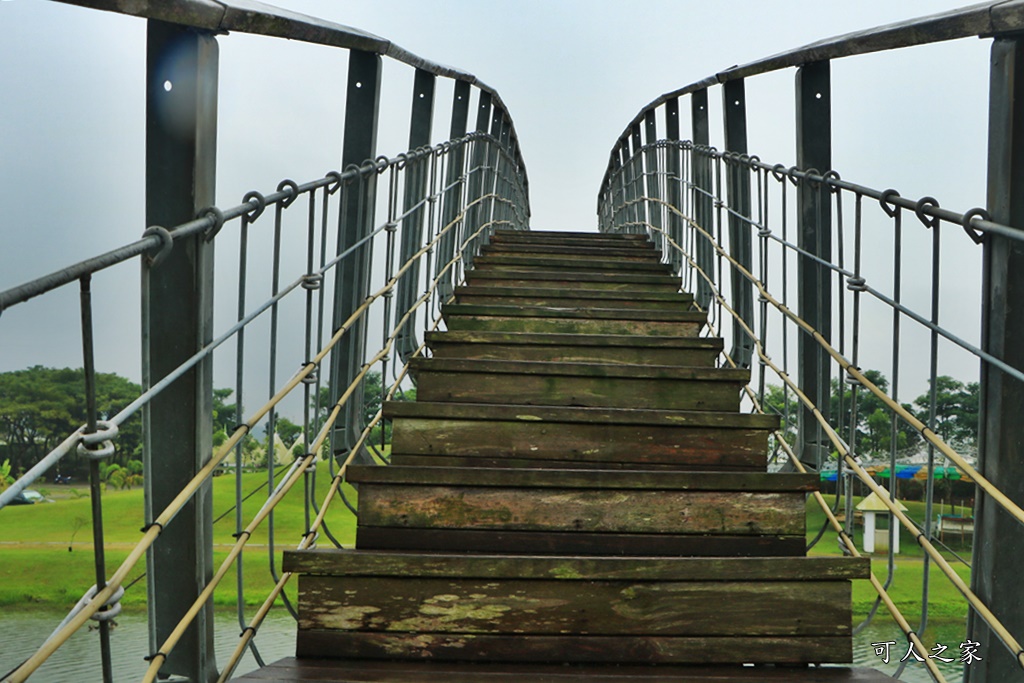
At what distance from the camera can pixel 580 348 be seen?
288cm

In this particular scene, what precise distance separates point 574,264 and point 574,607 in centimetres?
262

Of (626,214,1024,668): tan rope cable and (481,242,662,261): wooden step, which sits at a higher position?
(481,242,662,261): wooden step

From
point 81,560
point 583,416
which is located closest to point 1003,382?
point 583,416

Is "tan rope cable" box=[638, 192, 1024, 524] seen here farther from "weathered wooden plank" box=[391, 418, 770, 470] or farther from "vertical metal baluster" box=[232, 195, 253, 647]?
"vertical metal baluster" box=[232, 195, 253, 647]

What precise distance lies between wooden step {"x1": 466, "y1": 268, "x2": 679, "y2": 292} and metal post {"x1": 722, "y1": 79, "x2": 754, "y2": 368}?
499 mm

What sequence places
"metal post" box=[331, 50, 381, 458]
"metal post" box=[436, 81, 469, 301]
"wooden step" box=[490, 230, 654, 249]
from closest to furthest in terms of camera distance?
"metal post" box=[331, 50, 381, 458], "metal post" box=[436, 81, 469, 301], "wooden step" box=[490, 230, 654, 249]

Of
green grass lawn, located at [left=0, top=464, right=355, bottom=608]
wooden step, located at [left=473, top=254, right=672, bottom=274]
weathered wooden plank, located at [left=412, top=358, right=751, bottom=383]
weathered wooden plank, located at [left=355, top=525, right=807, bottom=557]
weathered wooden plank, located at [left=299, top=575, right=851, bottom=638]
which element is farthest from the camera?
green grass lawn, located at [left=0, top=464, right=355, bottom=608]

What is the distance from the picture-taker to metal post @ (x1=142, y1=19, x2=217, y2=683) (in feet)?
4.38

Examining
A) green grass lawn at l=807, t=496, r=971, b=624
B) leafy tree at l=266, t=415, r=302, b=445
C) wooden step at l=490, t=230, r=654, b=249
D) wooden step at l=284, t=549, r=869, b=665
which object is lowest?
green grass lawn at l=807, t=496, r=971, b=624

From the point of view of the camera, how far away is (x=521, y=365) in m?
2.59

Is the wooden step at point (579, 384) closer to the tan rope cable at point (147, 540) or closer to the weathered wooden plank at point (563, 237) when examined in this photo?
the tan rope cable at point (147, 540)

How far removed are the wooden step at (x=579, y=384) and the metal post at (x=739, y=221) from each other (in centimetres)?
71

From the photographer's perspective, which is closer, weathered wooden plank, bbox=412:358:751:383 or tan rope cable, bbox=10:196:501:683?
tan rope cable, bbox=10:196:501:683

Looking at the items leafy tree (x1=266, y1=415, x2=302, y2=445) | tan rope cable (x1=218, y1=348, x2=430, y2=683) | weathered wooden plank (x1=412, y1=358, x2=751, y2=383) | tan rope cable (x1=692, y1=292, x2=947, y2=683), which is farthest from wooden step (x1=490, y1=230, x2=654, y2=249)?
leafy tree (x1=266, y1=415, x2=302, y2=445)
